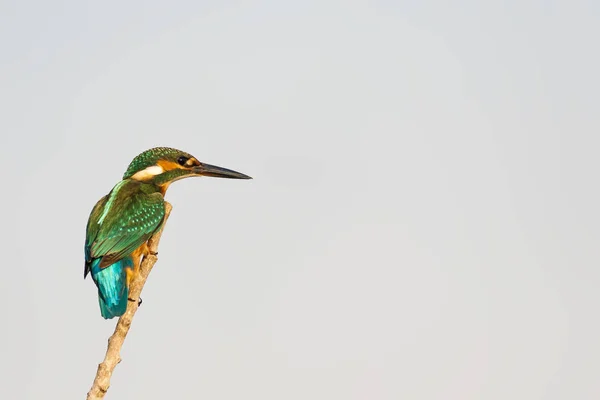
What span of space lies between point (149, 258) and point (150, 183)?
51.4 inches

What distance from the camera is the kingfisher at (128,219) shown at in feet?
18.3

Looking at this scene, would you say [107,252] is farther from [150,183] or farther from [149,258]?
[150,183]

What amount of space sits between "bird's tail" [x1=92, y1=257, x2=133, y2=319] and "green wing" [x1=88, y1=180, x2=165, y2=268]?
5 centimetres

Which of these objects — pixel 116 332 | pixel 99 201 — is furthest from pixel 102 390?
pixel 99 201

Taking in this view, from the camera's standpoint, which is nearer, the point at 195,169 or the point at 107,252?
the point at 107,252

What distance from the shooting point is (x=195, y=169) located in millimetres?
6945

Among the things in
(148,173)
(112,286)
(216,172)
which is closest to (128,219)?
(112,286)

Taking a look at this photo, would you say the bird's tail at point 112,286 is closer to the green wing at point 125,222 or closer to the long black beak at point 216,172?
the green wing at point 125,222

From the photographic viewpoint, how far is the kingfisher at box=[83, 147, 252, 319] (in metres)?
5.59

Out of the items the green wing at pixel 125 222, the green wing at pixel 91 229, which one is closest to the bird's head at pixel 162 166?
the green wing at pixel 125 222

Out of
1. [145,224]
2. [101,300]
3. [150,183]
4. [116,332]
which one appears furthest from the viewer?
[150,183]

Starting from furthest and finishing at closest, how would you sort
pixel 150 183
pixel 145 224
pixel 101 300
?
pixel 150 183
pixel 145 224
pixel 101 300

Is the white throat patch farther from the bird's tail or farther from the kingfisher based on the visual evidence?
the bird's tail

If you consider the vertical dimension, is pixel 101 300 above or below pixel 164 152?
below
